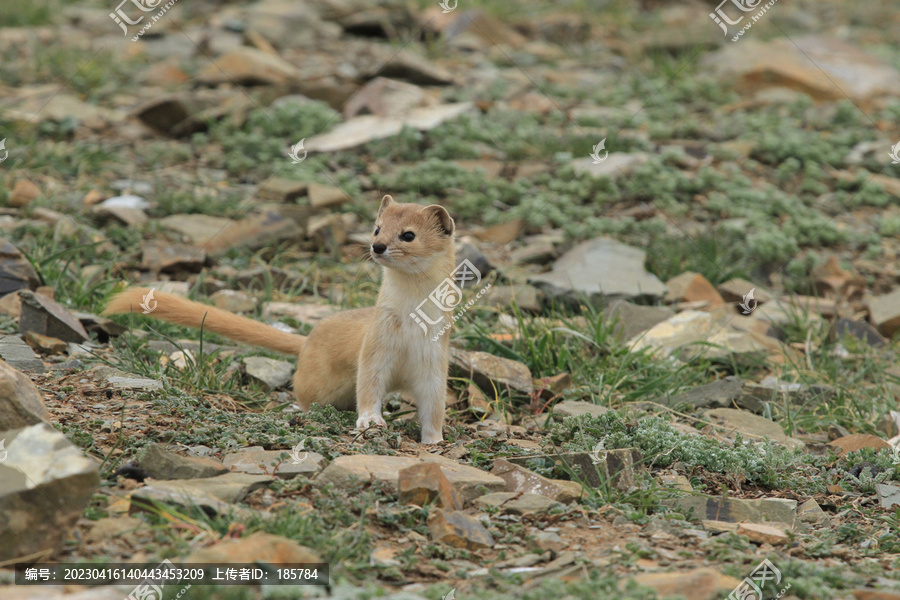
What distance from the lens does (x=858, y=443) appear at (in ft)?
15.5

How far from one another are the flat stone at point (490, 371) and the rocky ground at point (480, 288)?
0.02 metres

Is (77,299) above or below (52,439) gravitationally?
below

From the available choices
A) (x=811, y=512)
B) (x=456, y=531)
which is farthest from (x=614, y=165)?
(x=456, y=531)

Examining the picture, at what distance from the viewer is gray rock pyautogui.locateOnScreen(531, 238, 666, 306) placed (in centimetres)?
631

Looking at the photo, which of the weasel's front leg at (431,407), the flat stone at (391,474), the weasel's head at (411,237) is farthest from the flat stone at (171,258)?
the flat stone at (391,474)

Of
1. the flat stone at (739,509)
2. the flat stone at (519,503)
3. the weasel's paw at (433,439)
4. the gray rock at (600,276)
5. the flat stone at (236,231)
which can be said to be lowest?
the flat stone at (236,231)

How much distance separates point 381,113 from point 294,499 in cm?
607

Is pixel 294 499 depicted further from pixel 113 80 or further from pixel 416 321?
pixel 113 80

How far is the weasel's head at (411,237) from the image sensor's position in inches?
171

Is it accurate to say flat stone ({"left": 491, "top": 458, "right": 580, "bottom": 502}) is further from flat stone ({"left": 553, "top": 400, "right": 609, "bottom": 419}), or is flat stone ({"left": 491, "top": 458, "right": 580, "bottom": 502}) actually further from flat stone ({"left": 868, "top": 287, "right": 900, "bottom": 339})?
flat stone ({"left": 868, "top": 287, "right": 900, "bottom": 339})

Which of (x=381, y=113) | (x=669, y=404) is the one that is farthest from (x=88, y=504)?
(x=381, y=113)

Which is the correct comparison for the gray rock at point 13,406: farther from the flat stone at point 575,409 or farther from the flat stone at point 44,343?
the flat stone at point 575,409

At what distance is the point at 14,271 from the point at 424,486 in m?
3.42

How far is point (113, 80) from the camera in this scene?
970cm
